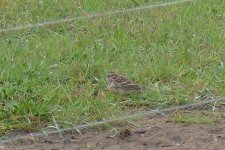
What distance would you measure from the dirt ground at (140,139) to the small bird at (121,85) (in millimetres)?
350

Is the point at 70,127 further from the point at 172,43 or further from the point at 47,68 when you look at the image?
the point at 172,43

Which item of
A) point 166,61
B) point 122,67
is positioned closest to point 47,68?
point 122,67

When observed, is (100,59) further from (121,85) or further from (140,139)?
(140,139)

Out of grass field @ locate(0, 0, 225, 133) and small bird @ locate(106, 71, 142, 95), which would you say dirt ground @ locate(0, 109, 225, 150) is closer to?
grass field @ locate(0, 0, 225, 133)

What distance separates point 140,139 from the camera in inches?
156

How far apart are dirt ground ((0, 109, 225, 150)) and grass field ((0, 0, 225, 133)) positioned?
12 centimetres

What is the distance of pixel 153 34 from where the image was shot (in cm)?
545

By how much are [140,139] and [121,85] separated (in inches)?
23.4

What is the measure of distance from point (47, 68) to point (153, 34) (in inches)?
40.8

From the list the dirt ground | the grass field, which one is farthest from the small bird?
the dirt ground

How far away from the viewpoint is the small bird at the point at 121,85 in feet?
14.6

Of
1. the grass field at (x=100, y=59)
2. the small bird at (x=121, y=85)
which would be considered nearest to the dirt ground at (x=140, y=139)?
the grass field at (x=100, y=59)

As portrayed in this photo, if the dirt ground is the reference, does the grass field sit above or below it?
above

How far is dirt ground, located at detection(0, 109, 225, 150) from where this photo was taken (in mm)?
3873
